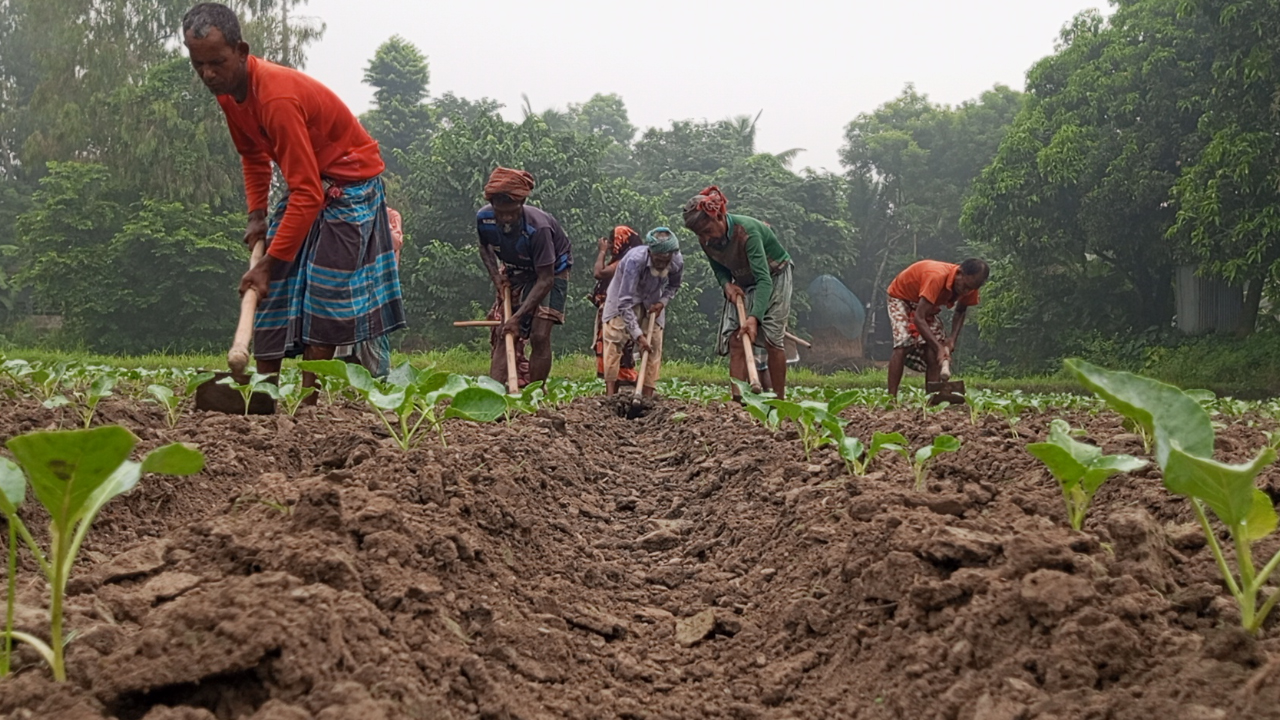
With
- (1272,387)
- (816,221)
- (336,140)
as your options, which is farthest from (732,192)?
(336,140)

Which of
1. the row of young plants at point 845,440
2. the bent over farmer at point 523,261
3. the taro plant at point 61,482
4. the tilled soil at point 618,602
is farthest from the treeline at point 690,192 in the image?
the taro plant at point 61,482

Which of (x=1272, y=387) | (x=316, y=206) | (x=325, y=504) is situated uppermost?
(x=316, y=206)

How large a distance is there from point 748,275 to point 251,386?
4101 millimetres

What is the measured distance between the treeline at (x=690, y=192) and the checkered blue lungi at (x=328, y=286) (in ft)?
44.4

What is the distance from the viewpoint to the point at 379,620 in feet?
5.12

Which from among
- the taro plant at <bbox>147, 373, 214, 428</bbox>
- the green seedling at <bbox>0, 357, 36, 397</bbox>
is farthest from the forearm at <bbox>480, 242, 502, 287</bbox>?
the taro plant at <bbox>147, 373, 214, 428</bbox>

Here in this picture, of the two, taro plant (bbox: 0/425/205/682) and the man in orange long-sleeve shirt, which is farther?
the man in orange long-sleeve shirt

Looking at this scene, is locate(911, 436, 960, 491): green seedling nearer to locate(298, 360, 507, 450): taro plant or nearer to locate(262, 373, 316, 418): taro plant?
locate(298, 360, 507, 450): taro plant

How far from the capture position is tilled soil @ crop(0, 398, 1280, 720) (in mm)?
1276

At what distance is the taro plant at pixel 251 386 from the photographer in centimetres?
340

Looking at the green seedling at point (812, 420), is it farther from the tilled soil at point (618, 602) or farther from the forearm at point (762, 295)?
the forearm at point (762, 295)

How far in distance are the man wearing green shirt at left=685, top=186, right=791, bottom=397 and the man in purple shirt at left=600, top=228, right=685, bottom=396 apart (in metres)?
0.73

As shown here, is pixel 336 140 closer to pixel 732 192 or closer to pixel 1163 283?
pixel 1163 283

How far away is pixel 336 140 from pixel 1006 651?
342 centimetres
